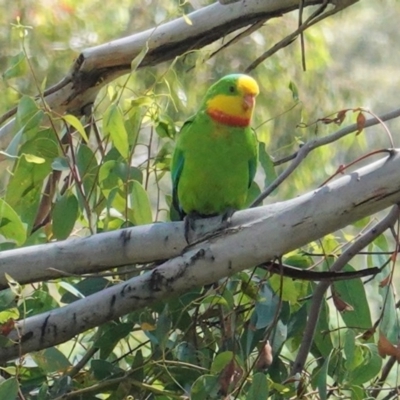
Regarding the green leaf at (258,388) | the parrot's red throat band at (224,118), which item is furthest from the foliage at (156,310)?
the parrot's red throat band at (224,118)

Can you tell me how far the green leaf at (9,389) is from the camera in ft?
3.69

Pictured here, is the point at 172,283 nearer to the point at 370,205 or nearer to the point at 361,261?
the point at 370,205

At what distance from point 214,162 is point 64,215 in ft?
1.28

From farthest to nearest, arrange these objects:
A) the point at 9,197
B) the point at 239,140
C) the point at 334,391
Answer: the point at 239,140
the point at 9,197
the point at 334,391

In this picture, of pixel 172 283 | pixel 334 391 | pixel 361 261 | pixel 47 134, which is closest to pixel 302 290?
pixel 334 391

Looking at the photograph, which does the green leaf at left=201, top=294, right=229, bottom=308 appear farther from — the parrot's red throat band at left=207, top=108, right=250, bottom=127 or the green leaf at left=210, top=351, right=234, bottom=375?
the parrot's red throat band at left=207, top=108, right=250, bottom=127

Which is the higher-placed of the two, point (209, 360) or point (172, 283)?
point (172, 283)

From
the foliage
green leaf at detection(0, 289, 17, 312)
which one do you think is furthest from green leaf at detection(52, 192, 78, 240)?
green leaf at detection(0, 289, 17, 312)

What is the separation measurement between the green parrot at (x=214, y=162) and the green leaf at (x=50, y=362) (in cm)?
44

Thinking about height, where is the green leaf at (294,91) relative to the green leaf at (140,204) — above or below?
above

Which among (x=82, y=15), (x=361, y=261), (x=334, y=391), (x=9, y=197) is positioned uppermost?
(x=82, y=15)

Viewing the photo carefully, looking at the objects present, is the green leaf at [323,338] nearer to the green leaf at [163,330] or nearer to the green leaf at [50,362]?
the green leaf at [163,330]

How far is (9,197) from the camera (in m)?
1.38

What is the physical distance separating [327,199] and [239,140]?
637 mm
